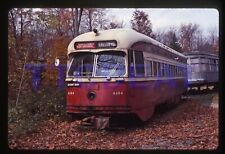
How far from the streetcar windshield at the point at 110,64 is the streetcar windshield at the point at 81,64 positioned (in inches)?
2.8

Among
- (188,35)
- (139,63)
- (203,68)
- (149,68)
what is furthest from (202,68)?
(139,63)

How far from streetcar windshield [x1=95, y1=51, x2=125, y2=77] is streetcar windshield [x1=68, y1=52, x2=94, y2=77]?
0.07 metres

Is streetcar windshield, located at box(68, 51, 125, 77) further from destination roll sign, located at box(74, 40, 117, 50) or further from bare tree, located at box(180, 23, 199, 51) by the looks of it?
bare tree, located at box(180, 23, 199, 51)

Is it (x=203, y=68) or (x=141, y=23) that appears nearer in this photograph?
(x=141, y=23)

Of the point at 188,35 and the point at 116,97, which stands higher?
the point at 188,35

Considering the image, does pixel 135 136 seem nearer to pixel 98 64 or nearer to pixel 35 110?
pixel 98 64

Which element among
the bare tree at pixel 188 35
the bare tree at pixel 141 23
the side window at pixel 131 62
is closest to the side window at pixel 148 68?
the side window at pixel 131 62

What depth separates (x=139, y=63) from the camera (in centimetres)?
375

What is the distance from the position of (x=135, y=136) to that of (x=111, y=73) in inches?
25.8

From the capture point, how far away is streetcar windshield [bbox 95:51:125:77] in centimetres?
371

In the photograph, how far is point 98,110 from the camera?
3764 mm

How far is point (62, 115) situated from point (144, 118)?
31.9 inches

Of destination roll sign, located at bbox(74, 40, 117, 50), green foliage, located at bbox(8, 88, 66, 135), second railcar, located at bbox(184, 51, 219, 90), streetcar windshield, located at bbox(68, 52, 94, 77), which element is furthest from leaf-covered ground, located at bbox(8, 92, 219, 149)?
destination roll sign, located at bbox(74, 40, 117, 50)
